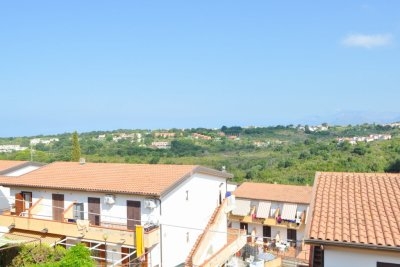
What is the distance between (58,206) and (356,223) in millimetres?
20911

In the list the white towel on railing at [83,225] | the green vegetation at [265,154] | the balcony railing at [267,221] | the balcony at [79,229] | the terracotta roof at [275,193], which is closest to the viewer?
the balcony at [79,229]

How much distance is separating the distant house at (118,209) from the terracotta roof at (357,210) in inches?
452

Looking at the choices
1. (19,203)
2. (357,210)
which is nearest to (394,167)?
(19,203)

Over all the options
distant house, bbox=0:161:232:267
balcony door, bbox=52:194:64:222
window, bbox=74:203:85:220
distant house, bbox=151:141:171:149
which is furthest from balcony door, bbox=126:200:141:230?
distant house, bbox=151:141:171:149

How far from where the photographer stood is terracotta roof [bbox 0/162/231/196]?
23.7 m

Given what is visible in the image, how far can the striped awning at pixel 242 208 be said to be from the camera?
42.8m

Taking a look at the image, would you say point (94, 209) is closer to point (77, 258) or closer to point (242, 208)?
point (77, 258)

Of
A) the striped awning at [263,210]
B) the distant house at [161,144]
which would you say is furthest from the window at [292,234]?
the distant house at [161,144]

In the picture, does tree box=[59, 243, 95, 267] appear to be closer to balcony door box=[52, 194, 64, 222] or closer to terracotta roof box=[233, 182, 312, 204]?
balcony door box=[52, 194, 64, 222]

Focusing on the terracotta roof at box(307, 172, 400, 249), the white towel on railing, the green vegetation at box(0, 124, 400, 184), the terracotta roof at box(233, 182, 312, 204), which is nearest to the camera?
the terracotta roof at box(307, 172, 400, 249)

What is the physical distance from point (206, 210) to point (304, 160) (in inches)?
2337

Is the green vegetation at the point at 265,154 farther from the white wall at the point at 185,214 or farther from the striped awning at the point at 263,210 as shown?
the white wall at the point at 185,214

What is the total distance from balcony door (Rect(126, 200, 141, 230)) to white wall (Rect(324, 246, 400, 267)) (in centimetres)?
1463

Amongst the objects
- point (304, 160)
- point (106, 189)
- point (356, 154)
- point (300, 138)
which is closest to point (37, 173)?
point (106, 189)
